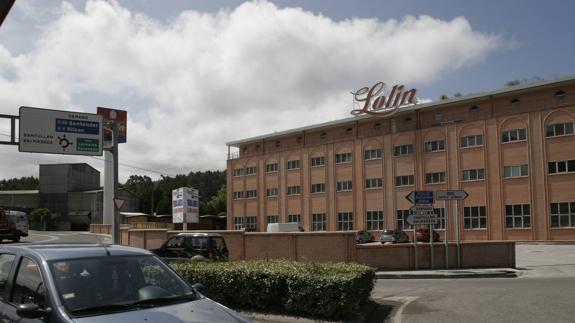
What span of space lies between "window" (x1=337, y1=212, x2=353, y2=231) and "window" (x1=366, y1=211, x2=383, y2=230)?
252cm

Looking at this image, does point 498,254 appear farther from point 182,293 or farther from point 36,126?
point 182,293

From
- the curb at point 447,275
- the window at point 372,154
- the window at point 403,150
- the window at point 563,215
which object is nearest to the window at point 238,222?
the window at point 372,154

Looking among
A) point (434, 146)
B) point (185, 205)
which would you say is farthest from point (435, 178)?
point (185, 205)

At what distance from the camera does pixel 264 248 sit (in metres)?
25.4

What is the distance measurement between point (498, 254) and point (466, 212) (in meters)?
30.1

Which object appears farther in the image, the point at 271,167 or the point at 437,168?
the point at 271,167

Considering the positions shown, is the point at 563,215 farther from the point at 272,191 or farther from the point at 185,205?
the point at 272,191

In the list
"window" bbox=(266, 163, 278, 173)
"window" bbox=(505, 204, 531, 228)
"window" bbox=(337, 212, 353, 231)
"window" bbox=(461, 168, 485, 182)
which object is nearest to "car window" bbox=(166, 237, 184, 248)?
"window" bbox=(505, 204, 531, 228)

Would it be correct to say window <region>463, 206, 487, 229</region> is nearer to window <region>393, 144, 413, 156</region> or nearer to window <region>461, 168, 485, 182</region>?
window <region>461, 168, 485, 182</region>

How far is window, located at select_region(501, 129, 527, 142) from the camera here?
49062mm

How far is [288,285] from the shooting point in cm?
981

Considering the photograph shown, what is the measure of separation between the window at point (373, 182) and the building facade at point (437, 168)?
11cm

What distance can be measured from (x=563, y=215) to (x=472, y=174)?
9.12 meters

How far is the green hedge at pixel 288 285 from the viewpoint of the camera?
9438mm
